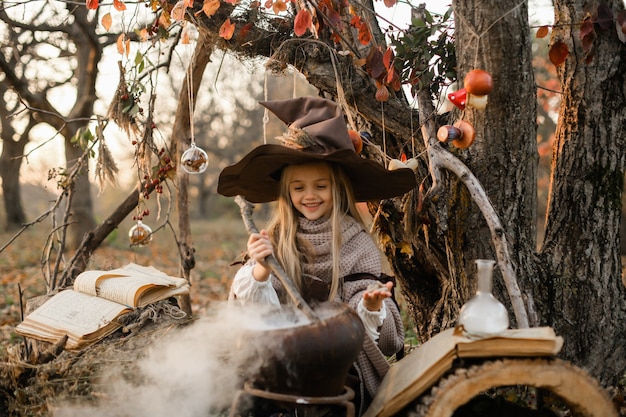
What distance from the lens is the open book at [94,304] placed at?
3.12m

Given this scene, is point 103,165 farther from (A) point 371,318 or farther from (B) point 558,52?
(B) point 558,52

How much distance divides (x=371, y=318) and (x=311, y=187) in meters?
0.71

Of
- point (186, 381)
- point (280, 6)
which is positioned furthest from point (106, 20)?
point (186, 381)

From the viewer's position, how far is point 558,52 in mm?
2695

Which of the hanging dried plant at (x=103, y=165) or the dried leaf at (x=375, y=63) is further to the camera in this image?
the hanging dried plant at (x=103, y=165)

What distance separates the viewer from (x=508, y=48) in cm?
275

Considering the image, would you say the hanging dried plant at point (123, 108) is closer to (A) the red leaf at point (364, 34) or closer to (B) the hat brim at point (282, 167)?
(B) the hat brim at point (282, 167)

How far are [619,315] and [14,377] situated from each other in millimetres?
3023

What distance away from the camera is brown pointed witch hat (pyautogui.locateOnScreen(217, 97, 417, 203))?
8.75ft

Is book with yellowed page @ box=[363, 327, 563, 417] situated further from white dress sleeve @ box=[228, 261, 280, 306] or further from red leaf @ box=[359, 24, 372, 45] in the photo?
red leaf @ box=[359, 24, 372, 45]

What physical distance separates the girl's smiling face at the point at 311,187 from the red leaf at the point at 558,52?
1.16 meters

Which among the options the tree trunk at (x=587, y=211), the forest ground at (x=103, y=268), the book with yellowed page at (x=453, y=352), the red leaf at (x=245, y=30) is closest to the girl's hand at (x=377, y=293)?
the book with yellowed page at (x=453, y=352)

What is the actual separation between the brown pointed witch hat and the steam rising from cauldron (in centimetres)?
70

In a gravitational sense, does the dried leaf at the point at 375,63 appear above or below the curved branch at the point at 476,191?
above
